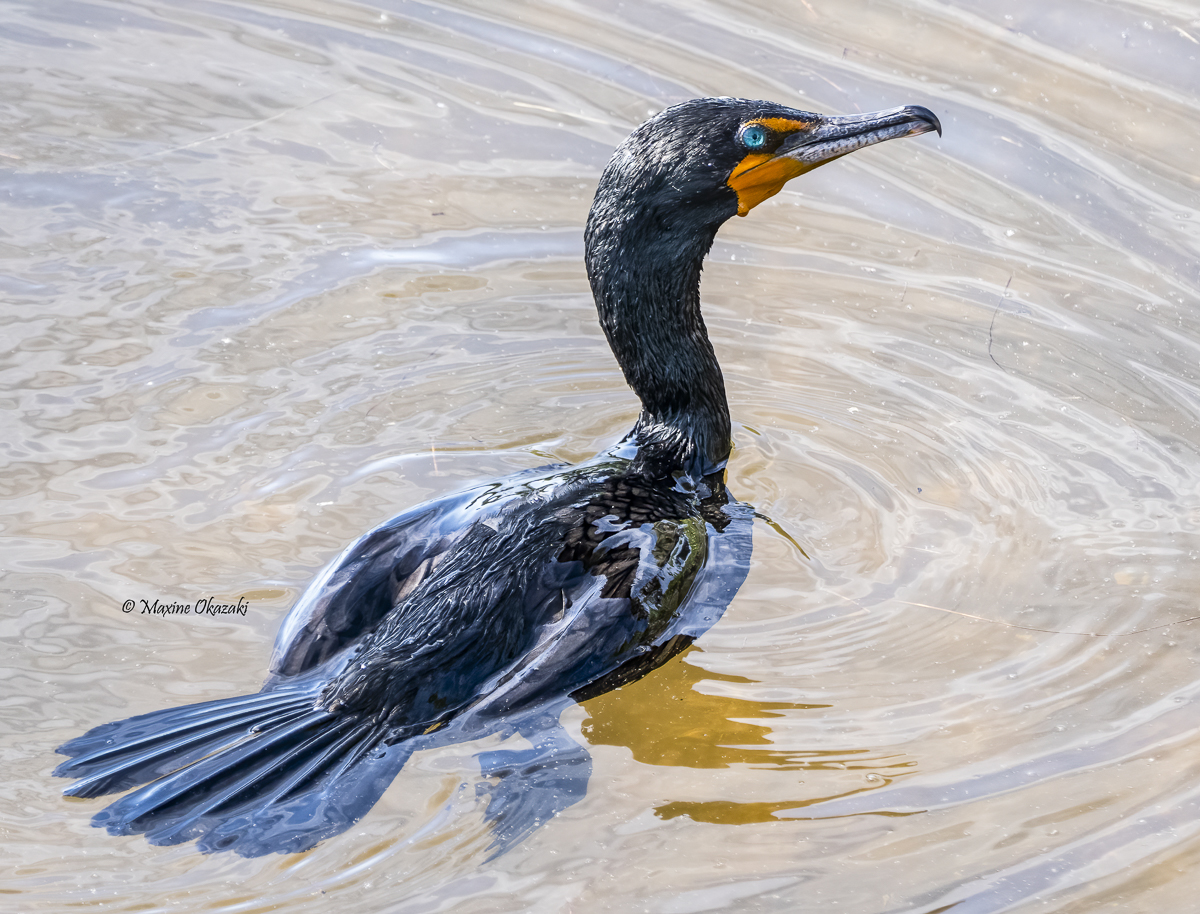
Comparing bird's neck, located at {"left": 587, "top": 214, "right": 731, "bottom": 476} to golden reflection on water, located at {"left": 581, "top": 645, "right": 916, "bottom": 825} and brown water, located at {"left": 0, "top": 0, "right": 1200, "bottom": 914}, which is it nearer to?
brown water, located at {"left": 0, "top": 0, "right": 1200, "bottom": 914}

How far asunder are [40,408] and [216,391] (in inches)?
21.7

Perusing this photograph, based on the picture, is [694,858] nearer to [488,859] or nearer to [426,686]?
[488,859]

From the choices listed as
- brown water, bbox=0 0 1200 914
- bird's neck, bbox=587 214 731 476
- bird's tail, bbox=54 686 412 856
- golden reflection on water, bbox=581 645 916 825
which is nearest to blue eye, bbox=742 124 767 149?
bird's neck, bbox=587 214 731 476

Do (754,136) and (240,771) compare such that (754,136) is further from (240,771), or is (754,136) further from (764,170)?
(240,771)

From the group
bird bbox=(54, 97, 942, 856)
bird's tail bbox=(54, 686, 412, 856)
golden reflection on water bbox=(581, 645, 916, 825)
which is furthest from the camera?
golden reflection on water bbox=(581, 645, 916, 825)

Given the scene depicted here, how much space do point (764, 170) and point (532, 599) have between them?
1.38 m

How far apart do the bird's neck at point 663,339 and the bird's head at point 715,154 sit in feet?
0.22

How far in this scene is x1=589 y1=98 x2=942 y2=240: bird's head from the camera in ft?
12.3

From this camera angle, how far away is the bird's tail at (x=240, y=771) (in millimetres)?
2949

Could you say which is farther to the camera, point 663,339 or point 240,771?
point 663,339

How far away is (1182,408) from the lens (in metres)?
4.53

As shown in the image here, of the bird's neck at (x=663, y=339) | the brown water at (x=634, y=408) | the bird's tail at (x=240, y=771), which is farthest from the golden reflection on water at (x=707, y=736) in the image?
the bird's neck at (x=663, y=339)

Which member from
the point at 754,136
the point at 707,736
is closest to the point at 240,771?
the point at 707,736

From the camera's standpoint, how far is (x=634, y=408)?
4.61 meters
